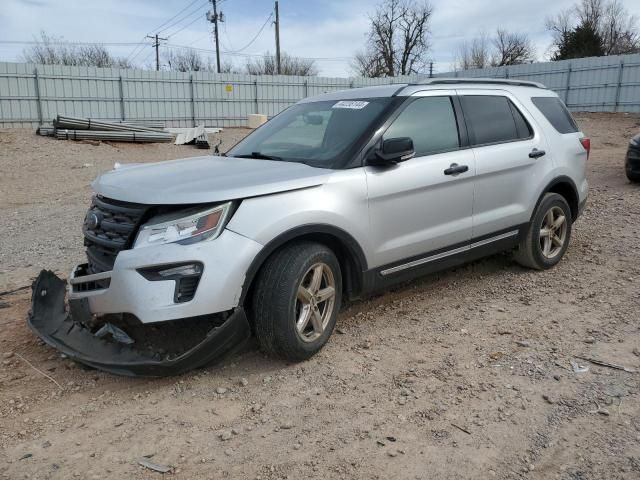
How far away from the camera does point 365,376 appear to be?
351 centimetres

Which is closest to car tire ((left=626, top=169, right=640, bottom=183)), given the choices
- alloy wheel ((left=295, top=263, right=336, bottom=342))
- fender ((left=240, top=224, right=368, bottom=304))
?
fender ((left=240, top=224, right=368, bottom=304))

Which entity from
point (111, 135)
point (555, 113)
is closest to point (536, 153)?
point (555, 113)

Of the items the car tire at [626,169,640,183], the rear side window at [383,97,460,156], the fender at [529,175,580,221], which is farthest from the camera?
the car tire at [626,169,640,183]

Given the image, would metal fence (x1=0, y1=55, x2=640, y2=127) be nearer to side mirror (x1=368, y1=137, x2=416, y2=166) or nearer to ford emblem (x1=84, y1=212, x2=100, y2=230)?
ford emblem (x1=84, y1=212, x2=100, y2=230)

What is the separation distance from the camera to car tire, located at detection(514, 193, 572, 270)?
5324mm

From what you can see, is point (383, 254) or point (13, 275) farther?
point (13, 275)

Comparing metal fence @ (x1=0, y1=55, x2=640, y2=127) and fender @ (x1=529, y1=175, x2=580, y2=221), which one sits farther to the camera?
metal fence @ (x1=0, y1=55, x2=640, y2=127)

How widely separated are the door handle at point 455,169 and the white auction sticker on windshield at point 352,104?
2.72 feet

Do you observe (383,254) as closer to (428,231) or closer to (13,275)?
(428,231)

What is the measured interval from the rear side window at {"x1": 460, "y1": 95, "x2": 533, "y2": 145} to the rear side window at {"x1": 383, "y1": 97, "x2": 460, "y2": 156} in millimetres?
235

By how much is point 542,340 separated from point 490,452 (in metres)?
1.52

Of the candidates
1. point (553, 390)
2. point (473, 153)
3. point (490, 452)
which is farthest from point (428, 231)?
point (490, 452)

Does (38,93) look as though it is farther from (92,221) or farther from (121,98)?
(92,221)

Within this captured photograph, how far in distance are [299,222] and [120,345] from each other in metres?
1.33
